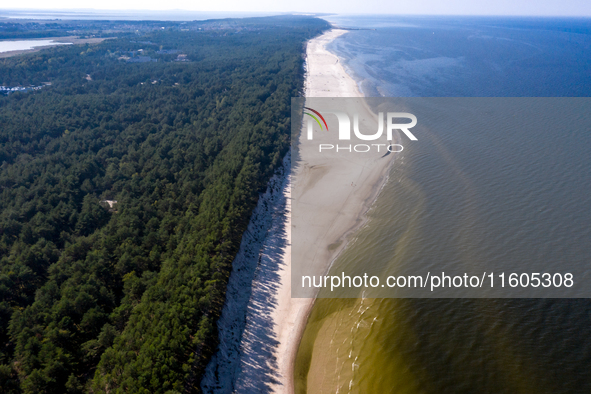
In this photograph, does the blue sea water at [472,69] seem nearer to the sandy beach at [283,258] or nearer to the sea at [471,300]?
the sea at [471,300]

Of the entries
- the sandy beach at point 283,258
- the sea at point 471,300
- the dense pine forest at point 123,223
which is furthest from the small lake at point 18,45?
the sea at point 471,300

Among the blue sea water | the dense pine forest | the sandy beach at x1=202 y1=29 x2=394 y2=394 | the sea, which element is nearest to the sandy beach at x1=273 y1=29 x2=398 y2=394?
the sandy beach at x1=202 y1=29 x2=394 y2=394

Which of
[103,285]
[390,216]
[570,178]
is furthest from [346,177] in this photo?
[103,285]

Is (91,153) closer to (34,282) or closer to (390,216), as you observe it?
(34,282)

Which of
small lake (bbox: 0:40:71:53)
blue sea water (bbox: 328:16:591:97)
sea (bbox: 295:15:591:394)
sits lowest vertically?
sea (bbox: 295:15:591:394)

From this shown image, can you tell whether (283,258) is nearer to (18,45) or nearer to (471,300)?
(471,300)

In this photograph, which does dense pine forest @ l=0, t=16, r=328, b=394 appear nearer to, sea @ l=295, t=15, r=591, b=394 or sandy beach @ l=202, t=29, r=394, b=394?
sandy beach @ l=202, t=29, r=394, b=394

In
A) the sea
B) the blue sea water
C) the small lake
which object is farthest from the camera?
the small lake
